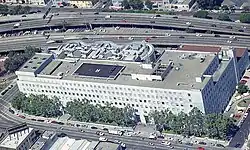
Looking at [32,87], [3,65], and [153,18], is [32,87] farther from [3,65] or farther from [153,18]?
[153,18]

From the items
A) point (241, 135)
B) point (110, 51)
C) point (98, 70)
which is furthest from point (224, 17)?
point (241, 135)

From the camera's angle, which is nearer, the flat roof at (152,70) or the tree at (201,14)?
the flat roof at (152,70)

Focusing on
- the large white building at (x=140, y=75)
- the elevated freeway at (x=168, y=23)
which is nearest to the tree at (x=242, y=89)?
the large white building at (x=140, y=75)

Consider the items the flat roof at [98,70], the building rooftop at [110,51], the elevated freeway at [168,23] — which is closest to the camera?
the flat roof at [98,70]

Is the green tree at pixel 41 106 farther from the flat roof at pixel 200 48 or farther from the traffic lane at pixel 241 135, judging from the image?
the traffic lane at pixel 241 135

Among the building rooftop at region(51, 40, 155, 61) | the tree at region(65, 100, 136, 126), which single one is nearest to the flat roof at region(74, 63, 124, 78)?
the building rooftop at region(51, 40, 155, 61)

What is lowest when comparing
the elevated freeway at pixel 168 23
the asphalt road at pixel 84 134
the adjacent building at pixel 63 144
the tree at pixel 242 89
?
the asphalt road at pixel 84 134

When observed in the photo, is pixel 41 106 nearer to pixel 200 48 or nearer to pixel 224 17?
pixel 200 48

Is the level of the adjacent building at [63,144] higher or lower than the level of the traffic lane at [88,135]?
higher
